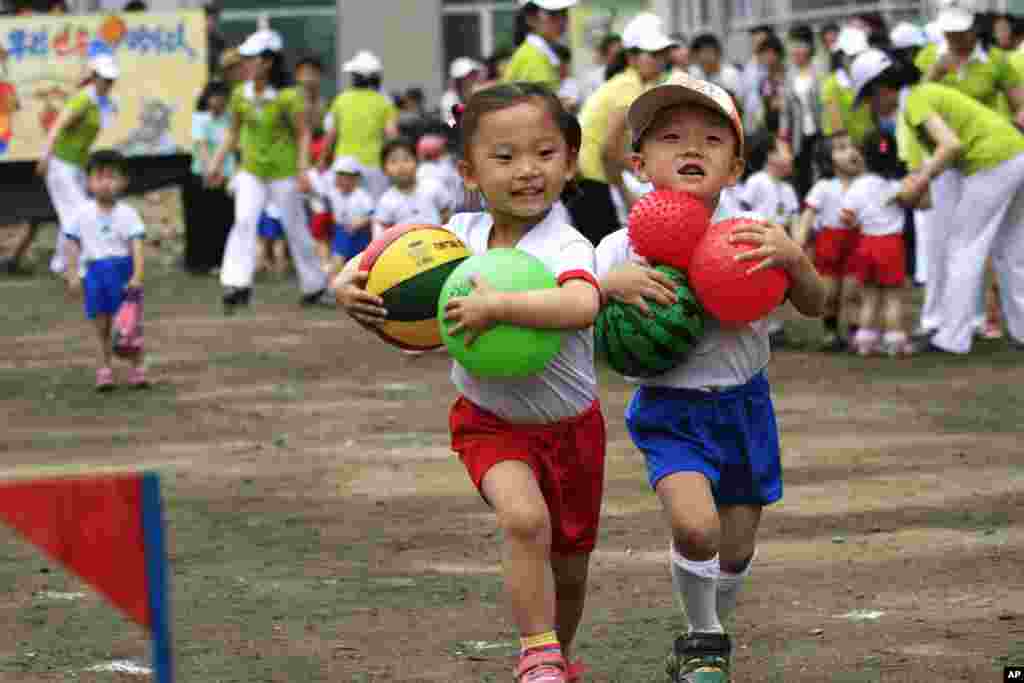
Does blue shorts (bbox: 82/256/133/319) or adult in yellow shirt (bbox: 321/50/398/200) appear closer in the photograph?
blue shorts (bbox: 82/256/133/319)

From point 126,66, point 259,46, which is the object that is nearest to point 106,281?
point 259,46

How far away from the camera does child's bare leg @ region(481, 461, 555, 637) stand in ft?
17.8

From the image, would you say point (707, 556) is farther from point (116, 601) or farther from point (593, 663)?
point (116, 601)

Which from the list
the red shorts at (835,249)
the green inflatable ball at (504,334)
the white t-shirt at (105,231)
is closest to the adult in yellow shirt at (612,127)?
the red shorts at (835,249)

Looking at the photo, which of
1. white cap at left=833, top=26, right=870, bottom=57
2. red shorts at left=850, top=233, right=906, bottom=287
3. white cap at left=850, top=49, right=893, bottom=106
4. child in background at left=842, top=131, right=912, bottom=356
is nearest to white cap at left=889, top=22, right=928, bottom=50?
white cap at left=833, top=26, right=870, bottom=57

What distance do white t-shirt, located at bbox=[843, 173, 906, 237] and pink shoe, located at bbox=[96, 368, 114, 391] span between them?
4.95 m

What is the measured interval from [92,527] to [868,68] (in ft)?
37.6

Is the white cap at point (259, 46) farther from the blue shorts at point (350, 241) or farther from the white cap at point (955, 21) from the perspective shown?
the white cap at point (955, 21)

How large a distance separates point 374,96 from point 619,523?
1201 centimetres

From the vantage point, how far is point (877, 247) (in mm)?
13883

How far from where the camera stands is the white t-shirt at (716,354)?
579 centimetres

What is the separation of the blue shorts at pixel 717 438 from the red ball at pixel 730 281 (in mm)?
236

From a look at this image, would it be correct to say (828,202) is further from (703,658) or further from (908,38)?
(703,658)

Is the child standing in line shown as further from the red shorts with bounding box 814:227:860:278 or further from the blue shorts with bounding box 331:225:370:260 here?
the blue shorts with bounding box 331:225:370:260
